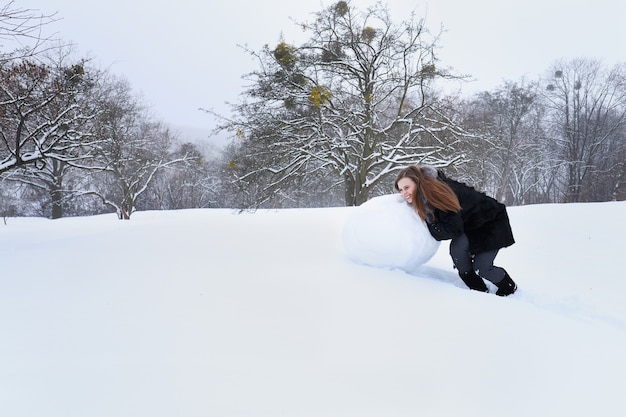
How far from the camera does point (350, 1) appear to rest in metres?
11.1

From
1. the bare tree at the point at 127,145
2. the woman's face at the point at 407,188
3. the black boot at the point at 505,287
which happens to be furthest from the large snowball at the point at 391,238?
the bare tree at the point at 127,145

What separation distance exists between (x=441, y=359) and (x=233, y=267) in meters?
1.72

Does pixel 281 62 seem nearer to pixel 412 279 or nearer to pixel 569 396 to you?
pixel 412 279

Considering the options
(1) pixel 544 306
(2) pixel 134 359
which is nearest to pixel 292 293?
(2) pixel 134 359

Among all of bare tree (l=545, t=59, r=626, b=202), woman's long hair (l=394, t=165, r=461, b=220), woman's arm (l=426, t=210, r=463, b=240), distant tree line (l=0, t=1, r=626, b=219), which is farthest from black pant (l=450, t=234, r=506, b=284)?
bare tree (l=545, t=59, r=626, b=202)

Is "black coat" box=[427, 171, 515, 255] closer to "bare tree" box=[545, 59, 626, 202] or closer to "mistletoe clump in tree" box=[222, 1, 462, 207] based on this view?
"mistletoe clump in tree" box=[222, 1, 462, 207]

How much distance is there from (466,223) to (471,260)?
362 mm

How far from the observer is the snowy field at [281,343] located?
1.22 meters

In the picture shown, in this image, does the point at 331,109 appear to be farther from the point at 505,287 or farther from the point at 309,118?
the point at 505,287

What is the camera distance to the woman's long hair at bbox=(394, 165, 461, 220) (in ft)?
9.28

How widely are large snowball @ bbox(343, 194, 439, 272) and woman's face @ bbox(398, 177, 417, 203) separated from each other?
6 cm

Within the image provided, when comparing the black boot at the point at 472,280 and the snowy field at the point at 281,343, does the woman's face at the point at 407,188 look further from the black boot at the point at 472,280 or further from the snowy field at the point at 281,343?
the black boot at the point at 472,280

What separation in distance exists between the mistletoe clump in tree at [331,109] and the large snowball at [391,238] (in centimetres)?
802

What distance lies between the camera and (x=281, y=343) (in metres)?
1.56
